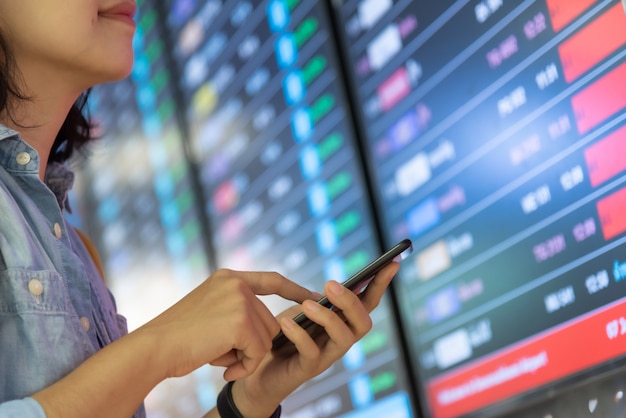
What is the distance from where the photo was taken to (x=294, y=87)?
177 centimetres

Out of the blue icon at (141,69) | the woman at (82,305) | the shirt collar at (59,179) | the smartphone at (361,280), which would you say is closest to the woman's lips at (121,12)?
the woman at (82,305)

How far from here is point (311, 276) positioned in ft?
5.65

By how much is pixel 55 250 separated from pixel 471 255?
581 mm

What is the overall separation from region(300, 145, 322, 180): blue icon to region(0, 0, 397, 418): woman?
53 cm

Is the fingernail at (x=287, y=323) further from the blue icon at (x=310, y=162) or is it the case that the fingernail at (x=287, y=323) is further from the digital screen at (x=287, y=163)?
the blue icon at (x=310, y=162)

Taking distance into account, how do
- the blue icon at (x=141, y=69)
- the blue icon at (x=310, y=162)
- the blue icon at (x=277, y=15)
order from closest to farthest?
the blue icon at (x=310, y=162), the blue icon at (x=277, y=15), the blue icon at (x=141, y=69)

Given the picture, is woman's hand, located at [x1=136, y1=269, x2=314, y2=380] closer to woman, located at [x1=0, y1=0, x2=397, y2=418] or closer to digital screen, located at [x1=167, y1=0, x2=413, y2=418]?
woman, located at [x1=0, y1=0, x2=397, y2=418]

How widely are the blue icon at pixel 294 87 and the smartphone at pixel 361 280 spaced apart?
73 cm

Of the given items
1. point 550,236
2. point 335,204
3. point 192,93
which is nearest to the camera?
point 550,236

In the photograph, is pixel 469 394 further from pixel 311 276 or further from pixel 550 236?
pixel 311 276

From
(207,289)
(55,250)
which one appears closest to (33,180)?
(55,250)

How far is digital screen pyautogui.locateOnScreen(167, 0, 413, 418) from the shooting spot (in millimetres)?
1592

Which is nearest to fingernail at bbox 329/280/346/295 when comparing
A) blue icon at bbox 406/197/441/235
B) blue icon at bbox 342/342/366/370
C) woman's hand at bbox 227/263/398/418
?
woman's hand at bbox 227/263/398/418

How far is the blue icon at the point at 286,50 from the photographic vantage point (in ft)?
5.81
